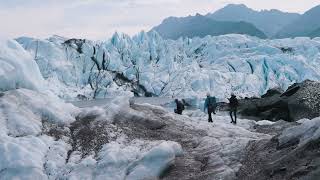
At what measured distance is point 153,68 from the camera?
548 ft

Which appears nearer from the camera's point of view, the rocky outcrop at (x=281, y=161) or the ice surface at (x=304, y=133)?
the rocky outcrop at (x=281, y=161)

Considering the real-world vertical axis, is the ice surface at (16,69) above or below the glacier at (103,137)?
above

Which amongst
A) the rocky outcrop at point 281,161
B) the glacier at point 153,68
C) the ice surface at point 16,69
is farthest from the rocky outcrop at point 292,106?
the glacier at point 153,68

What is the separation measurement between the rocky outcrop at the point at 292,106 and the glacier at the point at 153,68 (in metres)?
72.2

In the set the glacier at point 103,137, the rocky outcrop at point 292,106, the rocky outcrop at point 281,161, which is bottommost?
the rocky outcrop at point 292,106

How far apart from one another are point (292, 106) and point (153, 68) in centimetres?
12520

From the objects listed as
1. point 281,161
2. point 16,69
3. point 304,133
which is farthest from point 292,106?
point 281,161

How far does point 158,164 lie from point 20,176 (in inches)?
181

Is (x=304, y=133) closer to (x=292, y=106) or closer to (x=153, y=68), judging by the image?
(x=292, y=106)

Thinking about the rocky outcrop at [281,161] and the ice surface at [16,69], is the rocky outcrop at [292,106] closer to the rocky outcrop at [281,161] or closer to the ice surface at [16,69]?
the ice surface at [16,69]

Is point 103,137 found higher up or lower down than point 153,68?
higher up

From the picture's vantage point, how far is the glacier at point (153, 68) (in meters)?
140

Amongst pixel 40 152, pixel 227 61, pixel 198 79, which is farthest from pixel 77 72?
pixel 40 152

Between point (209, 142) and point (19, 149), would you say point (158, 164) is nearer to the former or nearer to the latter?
point (209, 142)
